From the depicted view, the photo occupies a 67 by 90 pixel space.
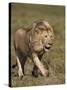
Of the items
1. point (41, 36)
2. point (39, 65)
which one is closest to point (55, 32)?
point (41, 36)

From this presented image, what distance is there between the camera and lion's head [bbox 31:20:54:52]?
8.12 feet

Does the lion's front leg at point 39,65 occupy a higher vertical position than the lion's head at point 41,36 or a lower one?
lower

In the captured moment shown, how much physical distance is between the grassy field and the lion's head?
0.05 meters

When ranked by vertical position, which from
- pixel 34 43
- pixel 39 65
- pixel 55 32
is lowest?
pixel 39 65

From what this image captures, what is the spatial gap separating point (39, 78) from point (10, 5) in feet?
2.57

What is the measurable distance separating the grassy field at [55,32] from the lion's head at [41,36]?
46mm

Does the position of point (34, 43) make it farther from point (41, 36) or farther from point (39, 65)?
point (39, 65)

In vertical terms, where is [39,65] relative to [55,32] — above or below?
below

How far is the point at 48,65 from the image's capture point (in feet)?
8.23

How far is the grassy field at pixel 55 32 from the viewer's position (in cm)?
242

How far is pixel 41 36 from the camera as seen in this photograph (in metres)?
2.49

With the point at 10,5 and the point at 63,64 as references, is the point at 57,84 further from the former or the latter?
the point at 10,5

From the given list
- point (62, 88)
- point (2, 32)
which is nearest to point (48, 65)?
point (62, 88)

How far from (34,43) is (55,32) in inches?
10.1
